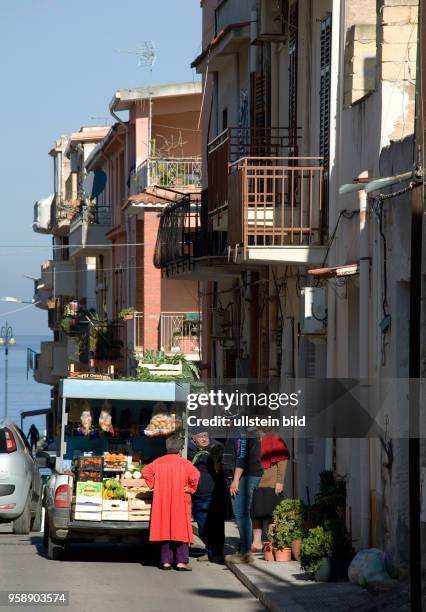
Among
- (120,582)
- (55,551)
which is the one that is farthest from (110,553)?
(120,582)

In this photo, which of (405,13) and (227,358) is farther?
(227,358)

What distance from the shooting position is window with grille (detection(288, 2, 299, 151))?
20.8 m

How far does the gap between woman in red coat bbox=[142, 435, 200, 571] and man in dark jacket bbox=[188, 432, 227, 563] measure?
2.00 feet

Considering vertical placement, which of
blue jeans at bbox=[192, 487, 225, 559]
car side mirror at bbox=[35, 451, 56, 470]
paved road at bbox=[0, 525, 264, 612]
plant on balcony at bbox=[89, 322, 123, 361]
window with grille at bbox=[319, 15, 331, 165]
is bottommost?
paved road at bbox=[0, 525, 264, 612]

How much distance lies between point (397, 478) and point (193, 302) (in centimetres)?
2585

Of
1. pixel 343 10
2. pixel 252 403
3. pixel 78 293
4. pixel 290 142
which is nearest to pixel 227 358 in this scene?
pixel 252 403

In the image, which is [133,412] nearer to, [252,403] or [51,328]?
[252,403]

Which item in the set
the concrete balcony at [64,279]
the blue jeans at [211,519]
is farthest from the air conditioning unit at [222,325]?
the concrete balcony at [64,279]

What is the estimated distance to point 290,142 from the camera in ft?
68.2

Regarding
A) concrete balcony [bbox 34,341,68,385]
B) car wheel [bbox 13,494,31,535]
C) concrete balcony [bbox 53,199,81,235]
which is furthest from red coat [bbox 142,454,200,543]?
concrete balcony [bbox 53,199,81,235]

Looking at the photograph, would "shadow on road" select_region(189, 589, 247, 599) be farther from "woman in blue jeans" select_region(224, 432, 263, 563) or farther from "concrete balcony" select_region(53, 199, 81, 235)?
"concrete balcony" select_region(53, 199, 81, 235)

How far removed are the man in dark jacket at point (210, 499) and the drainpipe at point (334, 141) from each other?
5.19 feet

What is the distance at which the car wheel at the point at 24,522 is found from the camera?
20031mm

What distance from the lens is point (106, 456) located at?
18.1 m
